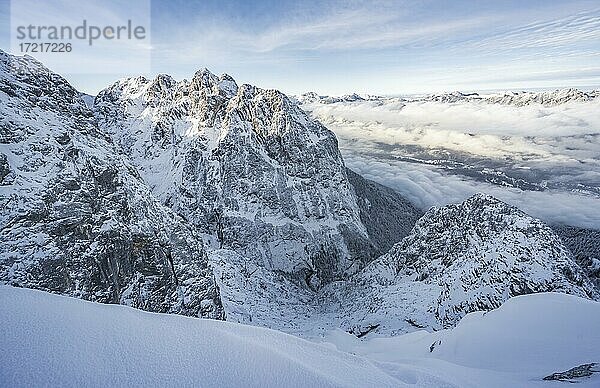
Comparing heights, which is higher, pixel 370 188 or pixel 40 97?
pixel 40 97

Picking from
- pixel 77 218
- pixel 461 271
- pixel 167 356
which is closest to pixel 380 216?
pixel 461 271

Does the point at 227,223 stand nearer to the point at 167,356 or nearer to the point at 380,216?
the point at 380,216

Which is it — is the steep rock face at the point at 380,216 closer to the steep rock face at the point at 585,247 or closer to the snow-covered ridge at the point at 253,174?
the snow-covered ridge at the point at 253,174

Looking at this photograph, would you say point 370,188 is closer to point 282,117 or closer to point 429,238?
point 282,117

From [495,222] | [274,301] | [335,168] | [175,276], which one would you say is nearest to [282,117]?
[335,168]

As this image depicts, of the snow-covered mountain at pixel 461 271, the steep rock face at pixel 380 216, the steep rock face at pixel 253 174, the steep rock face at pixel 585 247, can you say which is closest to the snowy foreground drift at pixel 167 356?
the snow-covered mountain at pixel 461 271

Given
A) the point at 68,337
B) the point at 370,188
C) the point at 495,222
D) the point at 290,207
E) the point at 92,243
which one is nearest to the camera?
the point at 68,337

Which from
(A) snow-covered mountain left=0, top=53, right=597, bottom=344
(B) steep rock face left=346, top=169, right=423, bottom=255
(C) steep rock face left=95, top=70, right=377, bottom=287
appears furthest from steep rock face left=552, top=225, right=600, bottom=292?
(C) steep rock face left=95, top=70, right=377, bottom=287
